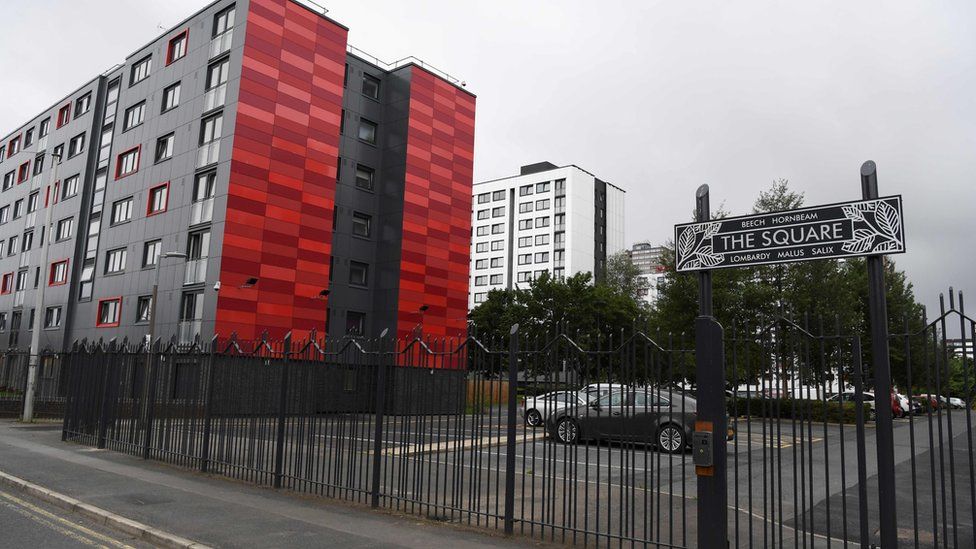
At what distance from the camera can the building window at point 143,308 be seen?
35.3 meters

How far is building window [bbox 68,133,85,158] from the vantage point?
4506 centimetres

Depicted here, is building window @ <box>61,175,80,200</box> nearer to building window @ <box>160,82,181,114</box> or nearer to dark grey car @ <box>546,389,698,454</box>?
building window @ <box>160,82,181,114</box>

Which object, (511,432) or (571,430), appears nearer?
(571,430)

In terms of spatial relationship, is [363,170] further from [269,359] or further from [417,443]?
[417,443]

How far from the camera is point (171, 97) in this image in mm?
37406

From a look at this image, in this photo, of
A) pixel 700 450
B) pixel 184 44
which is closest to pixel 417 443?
pixel 700 450

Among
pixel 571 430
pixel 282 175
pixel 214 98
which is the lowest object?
pixel 571 430

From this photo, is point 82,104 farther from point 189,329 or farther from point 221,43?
point 189,329

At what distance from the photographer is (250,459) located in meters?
11.2

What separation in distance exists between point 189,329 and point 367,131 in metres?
15.3

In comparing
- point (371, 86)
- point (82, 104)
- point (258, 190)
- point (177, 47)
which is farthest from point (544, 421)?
point (82, 104)

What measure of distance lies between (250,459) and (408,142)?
30.2 meters

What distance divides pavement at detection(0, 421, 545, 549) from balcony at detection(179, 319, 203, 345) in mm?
19258

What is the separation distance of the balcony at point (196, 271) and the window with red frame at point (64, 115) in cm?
2328
